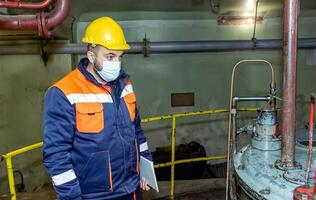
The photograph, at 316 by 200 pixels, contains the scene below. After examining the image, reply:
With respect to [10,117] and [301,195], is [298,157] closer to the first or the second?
[301,195]

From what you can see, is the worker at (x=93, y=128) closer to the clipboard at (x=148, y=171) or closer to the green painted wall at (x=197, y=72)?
the clipboard at (x=148, y=171)

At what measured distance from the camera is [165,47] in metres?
4.14

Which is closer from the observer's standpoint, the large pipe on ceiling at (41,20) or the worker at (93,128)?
the worker at (93,128)

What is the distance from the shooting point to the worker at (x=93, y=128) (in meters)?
1.60

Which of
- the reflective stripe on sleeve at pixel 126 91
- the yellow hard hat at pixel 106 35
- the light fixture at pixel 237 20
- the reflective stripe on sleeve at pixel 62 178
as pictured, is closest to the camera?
the reflective stripe on sleeve at pixel 62 178

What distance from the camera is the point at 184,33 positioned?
5.09 m

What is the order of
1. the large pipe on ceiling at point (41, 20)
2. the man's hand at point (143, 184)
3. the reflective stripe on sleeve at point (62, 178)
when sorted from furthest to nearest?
1. the large pipe on ceiling at point (41, 20)
2. the man's hand at point (143, 184)
3. the reflective stripe on sleeve at point (62, 178)

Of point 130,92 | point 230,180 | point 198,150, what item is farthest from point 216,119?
point 130,92

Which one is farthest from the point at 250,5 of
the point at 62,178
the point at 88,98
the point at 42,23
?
the point at 62,178

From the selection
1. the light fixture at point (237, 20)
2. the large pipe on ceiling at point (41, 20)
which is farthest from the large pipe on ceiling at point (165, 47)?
the large pipe on ceiling at point (41, 20)

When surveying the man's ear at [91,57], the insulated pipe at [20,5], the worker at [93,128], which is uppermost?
the insulated pipe at [20,5]

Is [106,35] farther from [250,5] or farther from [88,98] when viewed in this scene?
[250,5]

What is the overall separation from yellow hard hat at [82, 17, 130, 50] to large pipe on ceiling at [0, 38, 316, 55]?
2.22 m

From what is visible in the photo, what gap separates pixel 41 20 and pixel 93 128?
130 centimetres
